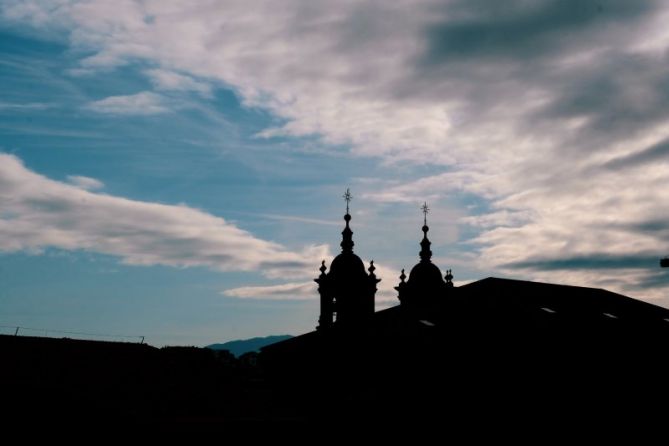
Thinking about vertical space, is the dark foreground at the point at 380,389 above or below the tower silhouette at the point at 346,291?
below

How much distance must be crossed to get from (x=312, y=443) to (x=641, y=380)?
1926cm

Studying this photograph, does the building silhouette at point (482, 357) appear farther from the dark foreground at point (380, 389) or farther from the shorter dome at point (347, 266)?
the shorter dome at point (347, 266)

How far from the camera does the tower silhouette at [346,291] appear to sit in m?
53.0

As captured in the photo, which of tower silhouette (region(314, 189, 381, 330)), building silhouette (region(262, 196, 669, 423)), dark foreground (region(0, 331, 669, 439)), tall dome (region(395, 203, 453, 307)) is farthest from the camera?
tall dome (region(395, 203, 453, 307))

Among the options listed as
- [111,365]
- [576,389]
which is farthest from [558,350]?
[111,365]

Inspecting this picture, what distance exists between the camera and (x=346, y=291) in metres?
53.7

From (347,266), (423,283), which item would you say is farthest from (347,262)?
(423,283)

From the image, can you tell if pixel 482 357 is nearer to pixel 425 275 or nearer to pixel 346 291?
pixel 346 291

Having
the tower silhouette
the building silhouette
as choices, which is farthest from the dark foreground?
the tower silhouette

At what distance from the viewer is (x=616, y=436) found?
38062mm

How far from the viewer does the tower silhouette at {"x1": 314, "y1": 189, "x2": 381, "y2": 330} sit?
53031 millimetres

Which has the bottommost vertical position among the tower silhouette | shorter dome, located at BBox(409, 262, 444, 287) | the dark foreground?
the dark foreground

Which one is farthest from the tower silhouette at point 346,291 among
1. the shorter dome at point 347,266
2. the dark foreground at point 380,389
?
the dark foreground at point 380,389

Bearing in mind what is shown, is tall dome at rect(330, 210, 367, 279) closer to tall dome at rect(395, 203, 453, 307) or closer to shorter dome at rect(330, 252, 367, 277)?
shorter dome at rect(330, 252, 367, 277)
